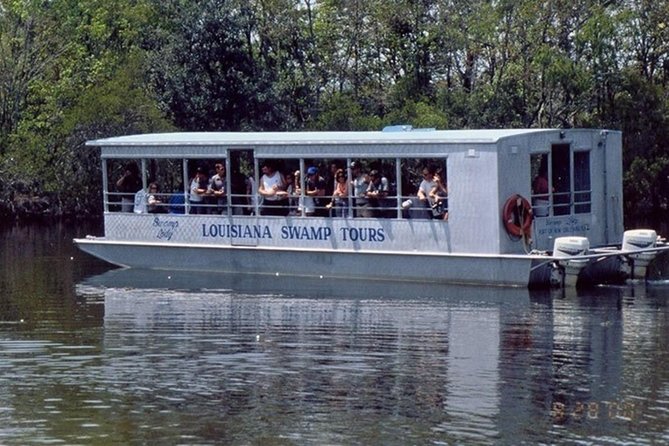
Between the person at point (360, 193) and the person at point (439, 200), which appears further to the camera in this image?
the person at point (360, 193)

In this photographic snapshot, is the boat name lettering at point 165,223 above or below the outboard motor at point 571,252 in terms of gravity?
above

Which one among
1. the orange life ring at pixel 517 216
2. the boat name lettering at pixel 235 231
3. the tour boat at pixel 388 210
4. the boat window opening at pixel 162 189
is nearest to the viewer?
the orange life ring at pixel 517 216

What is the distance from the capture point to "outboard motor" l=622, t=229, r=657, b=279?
25.9 m

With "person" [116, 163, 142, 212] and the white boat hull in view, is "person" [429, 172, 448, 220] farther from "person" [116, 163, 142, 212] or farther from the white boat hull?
"person" [116, 163, 142, 212]

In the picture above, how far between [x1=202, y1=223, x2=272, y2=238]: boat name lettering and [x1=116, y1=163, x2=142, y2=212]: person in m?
2.34

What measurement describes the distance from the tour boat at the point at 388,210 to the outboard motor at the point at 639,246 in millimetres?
22

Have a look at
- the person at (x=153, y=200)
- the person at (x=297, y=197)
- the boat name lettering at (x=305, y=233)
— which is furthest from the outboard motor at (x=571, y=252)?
the person at (x=153, y=200)

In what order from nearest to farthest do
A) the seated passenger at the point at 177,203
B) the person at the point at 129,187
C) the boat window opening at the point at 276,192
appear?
the boat window opening at the point at 276,192 < the seated passenger at the point at 177,203 < the person at the point at 129,187

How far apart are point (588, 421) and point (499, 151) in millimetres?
10404

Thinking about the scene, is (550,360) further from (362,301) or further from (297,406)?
(362,301)

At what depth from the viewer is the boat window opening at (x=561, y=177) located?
26.9 m

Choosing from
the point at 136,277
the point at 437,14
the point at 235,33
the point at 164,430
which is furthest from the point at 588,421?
the point at 437,14

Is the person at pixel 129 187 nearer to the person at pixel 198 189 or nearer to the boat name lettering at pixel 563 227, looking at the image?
the person at pixel 198 189

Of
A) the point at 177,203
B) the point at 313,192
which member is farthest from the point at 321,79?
the point at 313,192
